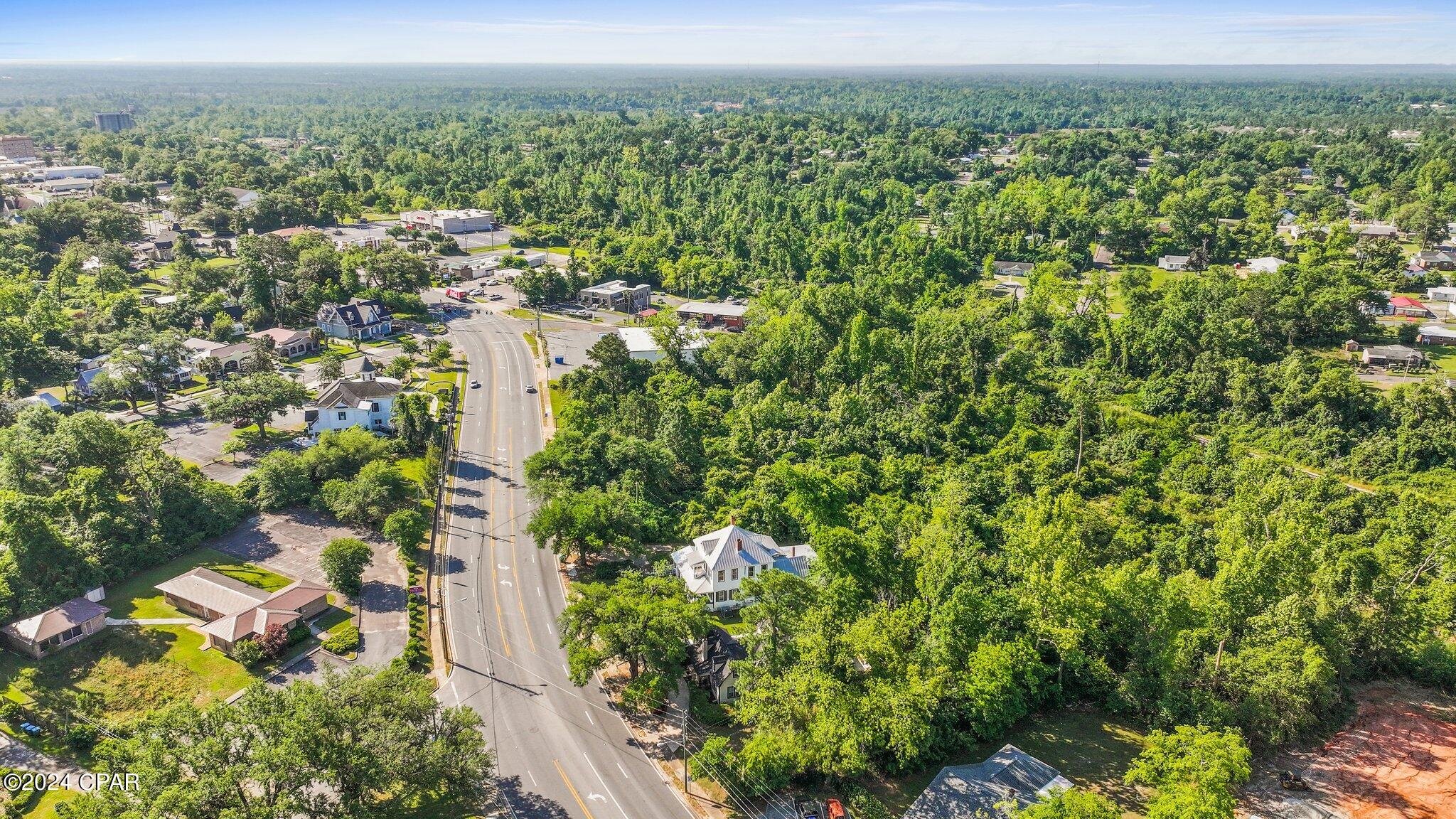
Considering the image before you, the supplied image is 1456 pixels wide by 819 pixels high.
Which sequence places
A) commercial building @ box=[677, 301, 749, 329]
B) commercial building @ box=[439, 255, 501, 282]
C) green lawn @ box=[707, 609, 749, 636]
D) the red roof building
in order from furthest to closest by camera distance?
commercial building @ box=[439, 255, 501, 282]
commercial building @ box=[677, 301, 749, 329]
the red roof building
green lawn @ box=[707, 609, 749, 636]

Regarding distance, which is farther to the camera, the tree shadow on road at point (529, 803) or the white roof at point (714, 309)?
the white roof at point (714, 309)

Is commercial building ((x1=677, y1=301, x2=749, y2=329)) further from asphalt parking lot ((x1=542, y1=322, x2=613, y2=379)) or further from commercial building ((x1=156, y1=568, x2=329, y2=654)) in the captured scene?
commercial building ((x1=156, y1=568, x2=329, y2=654))

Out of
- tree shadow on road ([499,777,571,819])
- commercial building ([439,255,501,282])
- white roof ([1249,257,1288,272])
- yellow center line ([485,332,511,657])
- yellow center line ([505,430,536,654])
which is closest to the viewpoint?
tree shadow on road ([499,777,571,819])

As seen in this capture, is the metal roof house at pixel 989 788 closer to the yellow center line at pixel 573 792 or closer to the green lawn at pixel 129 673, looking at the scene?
the yellow center line at pixel 573 792

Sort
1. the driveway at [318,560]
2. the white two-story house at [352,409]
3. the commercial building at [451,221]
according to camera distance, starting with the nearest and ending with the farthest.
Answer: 1. the driveway at [318,560]
2. the white two-story house at [352,409]
3. the commercial building at [451,221]

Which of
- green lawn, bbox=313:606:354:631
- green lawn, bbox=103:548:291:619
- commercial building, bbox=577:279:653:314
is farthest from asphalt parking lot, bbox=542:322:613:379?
green lawn, bbox=313:606:354:631

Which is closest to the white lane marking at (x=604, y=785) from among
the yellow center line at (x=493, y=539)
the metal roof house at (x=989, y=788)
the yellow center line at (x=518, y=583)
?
the yellow center line at (x=518, y=583)

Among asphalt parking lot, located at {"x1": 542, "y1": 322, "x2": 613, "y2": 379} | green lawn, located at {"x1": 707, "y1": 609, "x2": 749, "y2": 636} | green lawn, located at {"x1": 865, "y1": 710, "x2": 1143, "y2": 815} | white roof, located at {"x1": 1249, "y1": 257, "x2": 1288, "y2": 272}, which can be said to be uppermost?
white roof, located at {"x1": 1249, "y1": 257, "x2": 1288, "y2": 272}
